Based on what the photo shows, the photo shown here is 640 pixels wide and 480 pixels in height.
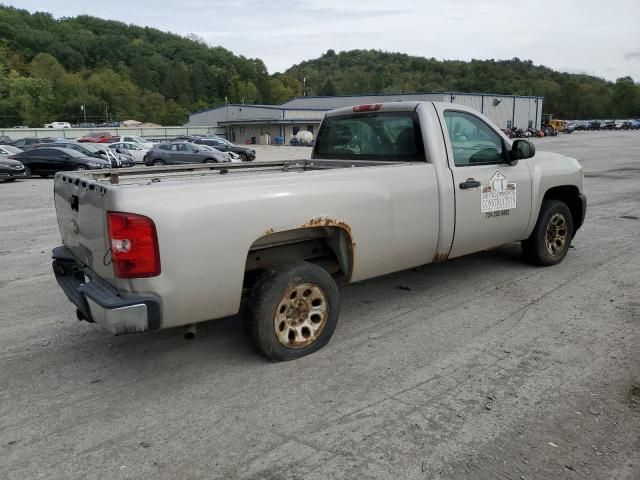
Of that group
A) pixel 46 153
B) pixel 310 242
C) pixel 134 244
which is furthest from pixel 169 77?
pixel 134 244

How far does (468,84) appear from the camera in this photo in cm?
13988

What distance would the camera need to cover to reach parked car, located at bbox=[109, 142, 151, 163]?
111ft

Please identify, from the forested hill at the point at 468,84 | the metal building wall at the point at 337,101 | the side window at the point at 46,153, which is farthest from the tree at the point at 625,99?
the side window at the point at 46,153

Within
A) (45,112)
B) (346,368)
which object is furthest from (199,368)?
(45,112)

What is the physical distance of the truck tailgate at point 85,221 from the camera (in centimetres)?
344

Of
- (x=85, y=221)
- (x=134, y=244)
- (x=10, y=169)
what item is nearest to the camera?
(x=134, y=244)

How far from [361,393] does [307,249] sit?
1.30 meters

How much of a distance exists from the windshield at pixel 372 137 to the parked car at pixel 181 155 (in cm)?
2346

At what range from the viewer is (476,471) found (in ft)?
8.98

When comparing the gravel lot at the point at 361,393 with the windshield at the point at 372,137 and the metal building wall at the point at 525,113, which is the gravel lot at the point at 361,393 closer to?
the windshield at the point at 372,137

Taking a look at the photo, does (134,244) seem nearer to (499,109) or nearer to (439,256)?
A: (439,256)

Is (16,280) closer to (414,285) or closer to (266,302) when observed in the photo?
(266,302)

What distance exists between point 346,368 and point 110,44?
16699 cm

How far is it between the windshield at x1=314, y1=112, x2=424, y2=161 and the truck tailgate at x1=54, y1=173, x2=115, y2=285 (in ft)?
8.98
